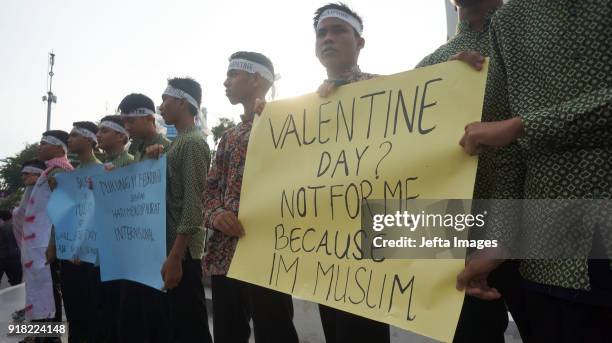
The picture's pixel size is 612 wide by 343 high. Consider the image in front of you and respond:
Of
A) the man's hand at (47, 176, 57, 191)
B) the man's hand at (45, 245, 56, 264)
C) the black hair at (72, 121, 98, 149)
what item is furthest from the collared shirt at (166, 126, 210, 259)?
the man's hand at (45, 245, 56, 264)

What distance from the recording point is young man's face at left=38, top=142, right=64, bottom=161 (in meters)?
4.73

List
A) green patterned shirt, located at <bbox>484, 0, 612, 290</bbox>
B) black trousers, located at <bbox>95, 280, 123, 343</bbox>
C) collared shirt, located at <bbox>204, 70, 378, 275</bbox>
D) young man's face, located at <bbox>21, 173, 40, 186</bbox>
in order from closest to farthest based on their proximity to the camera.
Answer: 1. green patterned shirt, located at <bbox>484, 0, 612, 290</bbox>
2. collared shirt, located at <bbox>204, 70, 378, 275</bbox>
3. black trousers, located at <bbox>95, 280, 123, 343</bbox>
4. young man's face, located at <bbox>21, 173, 40, 186</bbox>

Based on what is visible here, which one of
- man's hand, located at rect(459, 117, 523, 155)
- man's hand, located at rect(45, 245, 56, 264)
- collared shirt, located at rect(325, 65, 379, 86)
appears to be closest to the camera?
man's hand, located at rect(459, 117, 523, 155)

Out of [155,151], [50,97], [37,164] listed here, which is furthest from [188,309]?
[50,97]

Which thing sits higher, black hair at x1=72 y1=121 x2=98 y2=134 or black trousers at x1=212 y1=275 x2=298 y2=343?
black hair at x1=72 y1=121 x2=98 y2=134

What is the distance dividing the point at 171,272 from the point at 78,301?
1.91 meters

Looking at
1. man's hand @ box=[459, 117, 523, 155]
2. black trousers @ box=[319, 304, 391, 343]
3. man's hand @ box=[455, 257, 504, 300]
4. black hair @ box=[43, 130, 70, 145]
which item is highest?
black hair @ box=[43, 130, 70, 145]

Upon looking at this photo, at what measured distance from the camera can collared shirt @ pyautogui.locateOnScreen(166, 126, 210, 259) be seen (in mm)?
2703

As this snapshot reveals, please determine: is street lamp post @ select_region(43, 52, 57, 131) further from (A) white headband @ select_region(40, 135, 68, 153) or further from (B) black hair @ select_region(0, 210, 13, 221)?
(A) white headband @ select_region(40, 135, 68, 153)

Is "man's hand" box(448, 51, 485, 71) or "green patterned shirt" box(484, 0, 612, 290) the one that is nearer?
"green patterned shirt" box(484, 0, 612, 290)

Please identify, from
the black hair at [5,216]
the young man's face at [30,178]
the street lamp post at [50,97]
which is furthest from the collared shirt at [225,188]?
the street lamp post at [50,97]

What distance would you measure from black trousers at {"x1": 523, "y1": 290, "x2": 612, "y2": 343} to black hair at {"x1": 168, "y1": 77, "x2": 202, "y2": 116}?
254 centimetres

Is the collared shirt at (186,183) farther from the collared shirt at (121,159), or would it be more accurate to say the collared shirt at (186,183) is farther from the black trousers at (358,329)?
the black trousers at (358,329)

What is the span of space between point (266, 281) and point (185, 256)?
110 cm
